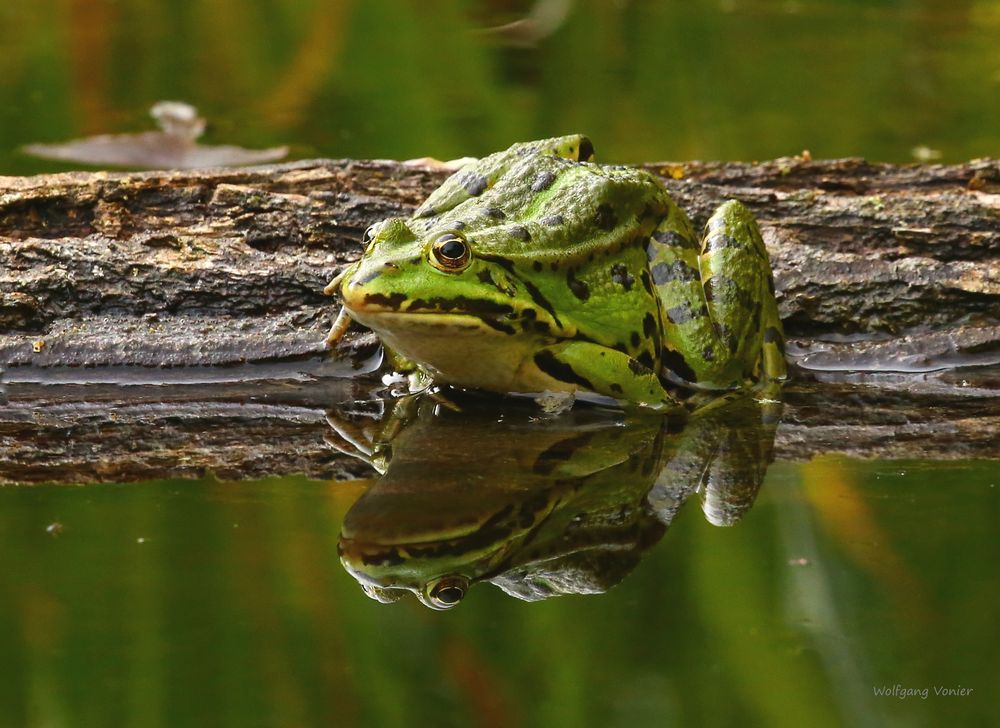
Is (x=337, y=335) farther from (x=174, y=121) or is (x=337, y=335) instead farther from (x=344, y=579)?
(x=174, y=121)

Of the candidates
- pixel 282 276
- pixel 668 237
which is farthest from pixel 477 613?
pixel 282 276

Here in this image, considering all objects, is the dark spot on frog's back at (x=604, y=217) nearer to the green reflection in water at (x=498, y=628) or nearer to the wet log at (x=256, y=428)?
the wet log at (x=256, y=428)

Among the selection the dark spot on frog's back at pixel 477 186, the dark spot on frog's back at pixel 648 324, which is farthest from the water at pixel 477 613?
the dark spot on frog's back at pixel 477 186

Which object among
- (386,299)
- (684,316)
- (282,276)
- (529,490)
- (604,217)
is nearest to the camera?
(529,490)

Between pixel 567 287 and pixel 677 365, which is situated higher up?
pixel 567 287

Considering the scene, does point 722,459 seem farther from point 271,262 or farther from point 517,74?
point 517,74

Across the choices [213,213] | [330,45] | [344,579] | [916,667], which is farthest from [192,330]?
[330,45]
